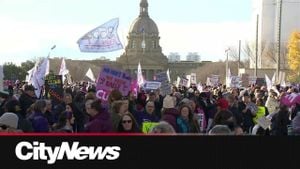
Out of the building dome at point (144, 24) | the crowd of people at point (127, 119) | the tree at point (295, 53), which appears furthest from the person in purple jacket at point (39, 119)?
the building dome at point (144, 24)

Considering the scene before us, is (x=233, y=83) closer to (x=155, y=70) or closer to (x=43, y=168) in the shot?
(x=43, y=168)

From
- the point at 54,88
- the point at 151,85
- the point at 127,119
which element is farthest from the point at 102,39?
the point at 127,119

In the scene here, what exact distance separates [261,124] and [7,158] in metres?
5.86

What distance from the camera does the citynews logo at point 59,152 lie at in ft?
23.5

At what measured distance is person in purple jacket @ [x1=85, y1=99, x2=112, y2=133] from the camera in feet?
35.1

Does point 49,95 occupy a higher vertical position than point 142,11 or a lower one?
lower

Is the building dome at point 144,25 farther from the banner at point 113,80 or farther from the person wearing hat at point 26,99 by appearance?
the person wearing hat at point 26,99

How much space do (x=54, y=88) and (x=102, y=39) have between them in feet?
8.88

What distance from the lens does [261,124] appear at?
1227 cm

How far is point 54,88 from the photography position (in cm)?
2002

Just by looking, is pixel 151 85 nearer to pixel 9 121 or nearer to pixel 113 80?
pixel 113 80

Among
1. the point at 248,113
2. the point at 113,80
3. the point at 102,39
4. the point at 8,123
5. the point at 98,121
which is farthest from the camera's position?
the point at 102,39

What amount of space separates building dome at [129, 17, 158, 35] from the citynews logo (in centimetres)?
15495

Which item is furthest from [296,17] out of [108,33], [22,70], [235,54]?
[108,33]
